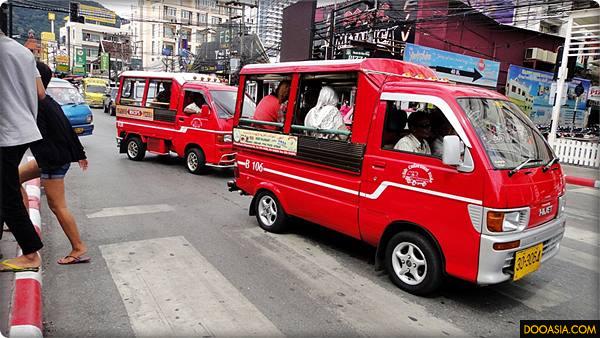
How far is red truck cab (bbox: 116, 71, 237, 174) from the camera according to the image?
9477 millimetres

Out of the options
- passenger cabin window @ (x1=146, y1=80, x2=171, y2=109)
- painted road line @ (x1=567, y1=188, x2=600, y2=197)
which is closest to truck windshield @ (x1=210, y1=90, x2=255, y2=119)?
passenger cabin window @ (x1=146, y1=80, x2=171, y2=109)

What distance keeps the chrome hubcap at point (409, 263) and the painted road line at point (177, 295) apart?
4.76ft

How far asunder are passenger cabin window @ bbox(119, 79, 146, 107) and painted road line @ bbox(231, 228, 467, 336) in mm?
7251

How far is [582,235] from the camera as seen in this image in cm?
650

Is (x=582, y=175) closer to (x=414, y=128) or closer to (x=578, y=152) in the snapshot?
(x=578, y=152)

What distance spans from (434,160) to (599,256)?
3461 mm

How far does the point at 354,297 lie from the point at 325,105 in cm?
227

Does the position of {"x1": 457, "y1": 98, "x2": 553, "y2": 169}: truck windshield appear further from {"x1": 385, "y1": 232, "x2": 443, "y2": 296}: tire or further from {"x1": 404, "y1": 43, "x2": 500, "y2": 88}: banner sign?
{"x1": 404, "y1": 43, "x2": 500, "y2": 88}: banner sign

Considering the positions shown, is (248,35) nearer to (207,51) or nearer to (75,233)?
(207,51)

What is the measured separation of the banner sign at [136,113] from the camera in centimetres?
1078

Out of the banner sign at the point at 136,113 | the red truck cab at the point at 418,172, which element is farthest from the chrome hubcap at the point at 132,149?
the red truck cab at the point at 418,172

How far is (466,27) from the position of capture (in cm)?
1933

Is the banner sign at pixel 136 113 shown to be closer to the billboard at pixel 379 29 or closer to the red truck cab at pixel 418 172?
the red truck cab at pixel 418 172

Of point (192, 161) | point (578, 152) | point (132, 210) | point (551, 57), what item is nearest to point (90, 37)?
point (551, 57)
